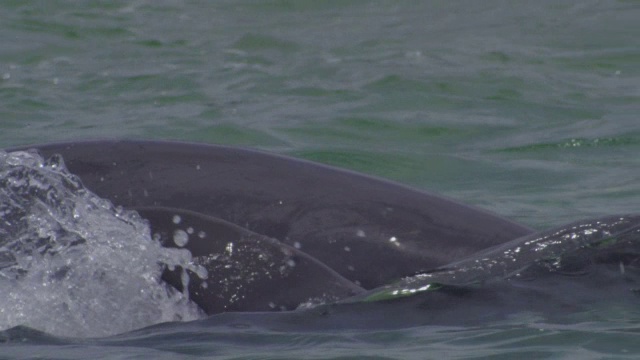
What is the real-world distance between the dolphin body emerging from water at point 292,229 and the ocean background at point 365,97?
4.1 inches

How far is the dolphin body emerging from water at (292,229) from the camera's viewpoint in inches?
129

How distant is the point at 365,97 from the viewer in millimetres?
8664

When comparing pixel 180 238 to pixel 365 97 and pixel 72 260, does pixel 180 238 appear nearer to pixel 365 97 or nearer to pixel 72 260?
pixel 72 260

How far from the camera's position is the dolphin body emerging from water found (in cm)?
328

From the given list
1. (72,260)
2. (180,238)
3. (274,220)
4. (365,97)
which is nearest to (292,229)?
(274,220)

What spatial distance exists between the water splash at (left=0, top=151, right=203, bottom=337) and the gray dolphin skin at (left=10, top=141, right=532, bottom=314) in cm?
4

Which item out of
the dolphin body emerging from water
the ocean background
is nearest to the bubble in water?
the dolphin body emerging from water

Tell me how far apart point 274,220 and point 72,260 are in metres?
0.49

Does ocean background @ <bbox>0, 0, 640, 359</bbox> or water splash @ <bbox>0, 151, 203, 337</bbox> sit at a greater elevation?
water splash @ <bbox>0, 151, 203, 337</bbox>

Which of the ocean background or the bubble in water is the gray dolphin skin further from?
the ocean background

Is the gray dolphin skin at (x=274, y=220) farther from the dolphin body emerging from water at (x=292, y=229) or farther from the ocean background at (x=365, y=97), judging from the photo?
the ocean background at (x=365, y=97)

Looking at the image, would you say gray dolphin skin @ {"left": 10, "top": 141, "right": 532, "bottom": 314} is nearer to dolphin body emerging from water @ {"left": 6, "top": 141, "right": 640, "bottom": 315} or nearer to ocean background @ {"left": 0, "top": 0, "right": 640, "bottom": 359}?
dolphin body emerging from water @ {"left": 6, "top": 141, "right": 640, "bottom": 315}

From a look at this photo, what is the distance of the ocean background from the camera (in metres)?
3.30

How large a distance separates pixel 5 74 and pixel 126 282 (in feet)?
21.2
